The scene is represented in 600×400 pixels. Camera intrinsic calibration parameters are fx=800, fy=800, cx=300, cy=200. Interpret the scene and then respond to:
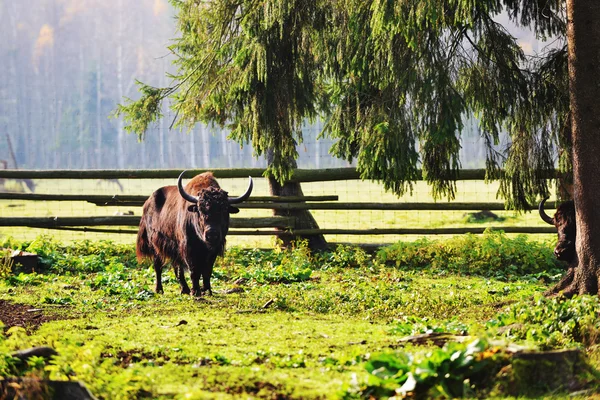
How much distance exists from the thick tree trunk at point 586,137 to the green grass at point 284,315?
673 millimetres

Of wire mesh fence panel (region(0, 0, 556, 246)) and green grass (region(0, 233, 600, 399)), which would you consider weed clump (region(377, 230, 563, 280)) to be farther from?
wire mesh fence panel (region(0, 0, 556, 246))

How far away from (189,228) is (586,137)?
4.56 meters

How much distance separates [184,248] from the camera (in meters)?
9.52

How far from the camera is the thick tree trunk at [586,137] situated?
7449mm

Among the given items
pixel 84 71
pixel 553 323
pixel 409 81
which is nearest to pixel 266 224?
pixel 409 81

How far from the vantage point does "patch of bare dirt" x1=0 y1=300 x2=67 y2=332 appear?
7695 millimetres

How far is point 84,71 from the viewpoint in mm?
97375

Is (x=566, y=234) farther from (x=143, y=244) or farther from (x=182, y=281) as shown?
(x=143, y=244)

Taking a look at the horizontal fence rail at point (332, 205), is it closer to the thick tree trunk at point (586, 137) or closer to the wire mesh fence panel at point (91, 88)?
the thick tree trunk at point (586, 137)

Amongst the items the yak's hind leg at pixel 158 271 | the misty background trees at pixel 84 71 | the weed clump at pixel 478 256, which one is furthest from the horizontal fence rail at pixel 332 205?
the misty background trees at pixel 84 71

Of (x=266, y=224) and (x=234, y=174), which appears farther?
(x=234, y=174)

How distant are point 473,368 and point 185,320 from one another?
359 cm

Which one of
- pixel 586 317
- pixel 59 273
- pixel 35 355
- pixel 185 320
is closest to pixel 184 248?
pixel 185 320

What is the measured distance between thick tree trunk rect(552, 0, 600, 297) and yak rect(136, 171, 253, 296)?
3702 millimetres
